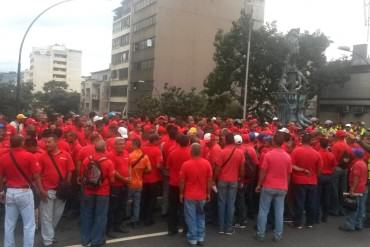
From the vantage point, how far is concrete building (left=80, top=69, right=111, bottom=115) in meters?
79.1

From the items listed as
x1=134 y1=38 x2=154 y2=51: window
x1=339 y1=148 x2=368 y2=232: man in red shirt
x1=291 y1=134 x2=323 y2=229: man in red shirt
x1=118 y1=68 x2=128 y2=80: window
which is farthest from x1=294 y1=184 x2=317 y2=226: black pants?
x1=118 y1=68 x2=128 y2=80: window

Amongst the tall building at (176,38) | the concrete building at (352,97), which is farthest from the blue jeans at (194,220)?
the tall building at (176,38)

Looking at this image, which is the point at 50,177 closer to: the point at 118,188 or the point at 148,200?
the point at 118,188

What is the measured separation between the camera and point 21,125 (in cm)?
1271

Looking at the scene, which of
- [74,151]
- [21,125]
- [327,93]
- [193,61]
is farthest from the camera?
[193,61]

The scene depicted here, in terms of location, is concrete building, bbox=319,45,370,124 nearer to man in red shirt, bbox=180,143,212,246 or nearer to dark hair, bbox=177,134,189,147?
dark hair, bbox=177,134,189,147

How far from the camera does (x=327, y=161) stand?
9.30 metres

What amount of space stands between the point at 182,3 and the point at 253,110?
87.2ft

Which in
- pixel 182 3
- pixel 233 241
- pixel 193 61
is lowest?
pixel 233 241

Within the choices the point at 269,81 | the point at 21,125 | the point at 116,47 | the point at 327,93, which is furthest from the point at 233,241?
the point at 116,47

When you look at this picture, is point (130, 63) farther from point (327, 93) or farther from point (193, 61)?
point (327, 93)

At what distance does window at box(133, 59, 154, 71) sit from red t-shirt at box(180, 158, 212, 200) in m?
50.9

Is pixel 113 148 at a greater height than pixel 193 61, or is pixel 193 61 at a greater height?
pixel 193 61

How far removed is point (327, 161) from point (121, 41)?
212ft
